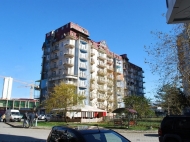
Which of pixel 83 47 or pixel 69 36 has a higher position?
pixel 69 36

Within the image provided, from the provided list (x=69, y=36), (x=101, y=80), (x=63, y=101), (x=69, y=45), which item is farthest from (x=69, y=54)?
(x=63, y=101)

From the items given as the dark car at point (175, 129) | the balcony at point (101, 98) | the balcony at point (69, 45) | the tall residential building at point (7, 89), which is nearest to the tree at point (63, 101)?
the dark car at point (175, 129)

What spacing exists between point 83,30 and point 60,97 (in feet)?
120

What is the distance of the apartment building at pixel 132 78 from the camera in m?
88.1

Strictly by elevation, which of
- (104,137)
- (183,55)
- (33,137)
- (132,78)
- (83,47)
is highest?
(83,47)

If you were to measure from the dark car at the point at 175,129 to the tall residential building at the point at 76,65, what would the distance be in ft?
162

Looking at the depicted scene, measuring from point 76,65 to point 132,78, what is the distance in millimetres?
41063

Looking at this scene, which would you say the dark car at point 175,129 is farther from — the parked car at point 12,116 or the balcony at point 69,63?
the balcony at point 69,63

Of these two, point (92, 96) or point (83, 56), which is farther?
point (92, 96)

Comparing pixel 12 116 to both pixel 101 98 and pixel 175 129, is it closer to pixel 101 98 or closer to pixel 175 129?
pixel 175 129

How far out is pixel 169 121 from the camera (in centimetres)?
941

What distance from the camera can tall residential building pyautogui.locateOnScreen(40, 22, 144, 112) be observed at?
2375 inches

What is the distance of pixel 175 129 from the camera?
354 inches

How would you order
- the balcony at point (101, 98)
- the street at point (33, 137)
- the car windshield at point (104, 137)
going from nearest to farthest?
the car windshield at point (104, 137)
the street at point (33, 137)
the balcony at point (101, 98)
